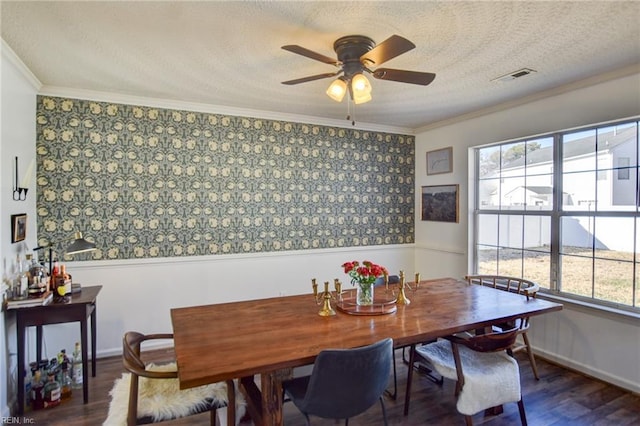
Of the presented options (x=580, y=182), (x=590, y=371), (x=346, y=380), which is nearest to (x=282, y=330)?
(x=346, y=380)

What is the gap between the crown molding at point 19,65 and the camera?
7.53ft

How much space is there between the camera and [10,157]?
2.48 meters

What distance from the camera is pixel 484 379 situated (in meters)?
2.08

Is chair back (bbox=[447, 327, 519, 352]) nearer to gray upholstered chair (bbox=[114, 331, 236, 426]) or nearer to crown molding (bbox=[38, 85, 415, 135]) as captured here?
gray upholstered chair (bbox=[114, 331, 236, 426])

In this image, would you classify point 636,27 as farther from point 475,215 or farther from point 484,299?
point 475,215

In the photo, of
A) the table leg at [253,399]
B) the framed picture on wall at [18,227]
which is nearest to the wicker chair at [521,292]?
the table leg at [253,399]

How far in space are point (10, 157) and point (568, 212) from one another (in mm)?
4553

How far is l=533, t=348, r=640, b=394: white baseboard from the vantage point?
2703 millimetres

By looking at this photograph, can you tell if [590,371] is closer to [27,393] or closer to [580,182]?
[580,182]

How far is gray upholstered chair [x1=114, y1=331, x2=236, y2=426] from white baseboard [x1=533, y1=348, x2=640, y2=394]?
3003 mm

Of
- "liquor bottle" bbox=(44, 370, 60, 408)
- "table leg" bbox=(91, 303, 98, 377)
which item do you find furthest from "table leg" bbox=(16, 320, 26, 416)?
"table leg" bbox=(91, 303, 98, 377)

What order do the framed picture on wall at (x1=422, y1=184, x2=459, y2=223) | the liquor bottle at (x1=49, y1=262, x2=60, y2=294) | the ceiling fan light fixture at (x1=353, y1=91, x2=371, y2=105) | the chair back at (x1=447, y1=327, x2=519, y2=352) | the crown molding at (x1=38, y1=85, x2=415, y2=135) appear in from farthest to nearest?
the framed picture on wall at (x1=422, y1=184, x2=459, y2=223) < the crown molding at (x1=38, y1=85, x2=415, y2=135) < the liquor bottle at (x1=49, y1=262, x2=60, y2=294) < the ceiling fan light fixture at (x1=353, y1=91, x2=371, y2=105) < the chair back at (x1=447, y1=327, x2=519, y2=352)

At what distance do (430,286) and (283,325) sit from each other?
1551 mm

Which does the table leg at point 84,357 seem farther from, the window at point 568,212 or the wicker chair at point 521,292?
the window at point 568,212
